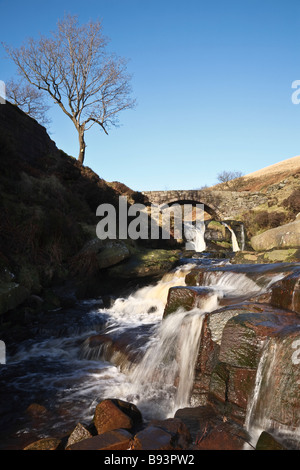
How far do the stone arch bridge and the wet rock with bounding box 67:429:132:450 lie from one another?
71.4 ft

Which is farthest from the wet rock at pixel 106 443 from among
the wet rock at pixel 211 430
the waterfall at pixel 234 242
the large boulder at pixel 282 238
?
the waterfall at pixel 234 242

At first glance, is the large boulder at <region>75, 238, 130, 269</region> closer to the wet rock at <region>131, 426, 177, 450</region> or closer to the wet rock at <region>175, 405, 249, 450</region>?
the wet rock at <region>175, 405, 249, 450</region>

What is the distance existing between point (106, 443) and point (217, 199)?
74.8ft

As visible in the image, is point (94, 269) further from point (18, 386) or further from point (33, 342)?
point (18, 386)

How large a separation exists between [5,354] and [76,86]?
68.7 feet

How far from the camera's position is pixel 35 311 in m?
7.11

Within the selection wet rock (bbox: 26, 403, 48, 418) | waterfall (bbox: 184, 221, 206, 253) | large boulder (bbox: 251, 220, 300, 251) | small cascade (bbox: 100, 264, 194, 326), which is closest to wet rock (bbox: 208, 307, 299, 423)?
wet rock (bbox: 26, 403, 48, 418)

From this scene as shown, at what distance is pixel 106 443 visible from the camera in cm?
249

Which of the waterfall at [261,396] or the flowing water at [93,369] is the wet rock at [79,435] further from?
the waterfall at [261,396]

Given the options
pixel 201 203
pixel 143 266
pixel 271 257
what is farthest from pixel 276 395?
pixel 201 203

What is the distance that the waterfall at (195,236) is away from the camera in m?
19.6

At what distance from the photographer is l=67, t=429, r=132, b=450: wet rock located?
245cm

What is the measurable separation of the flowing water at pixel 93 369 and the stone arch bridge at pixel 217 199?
17318 millimetres

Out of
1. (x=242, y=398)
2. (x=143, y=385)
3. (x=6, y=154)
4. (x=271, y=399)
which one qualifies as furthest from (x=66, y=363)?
(x=6, y=154)
